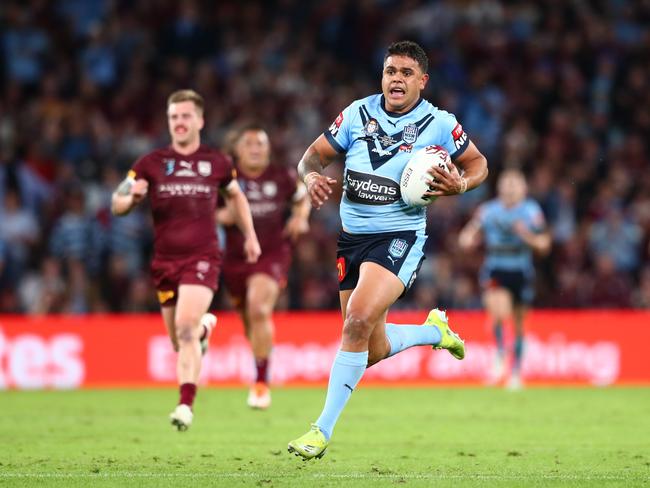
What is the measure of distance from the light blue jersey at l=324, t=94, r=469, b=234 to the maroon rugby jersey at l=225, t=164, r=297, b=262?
14.8 ft

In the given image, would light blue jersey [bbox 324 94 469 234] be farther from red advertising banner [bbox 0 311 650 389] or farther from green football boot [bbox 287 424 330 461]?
red advertising banner [bbox 0 311 650 389]

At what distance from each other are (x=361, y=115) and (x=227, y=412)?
498 cm

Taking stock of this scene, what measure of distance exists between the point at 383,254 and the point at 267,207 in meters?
4.87

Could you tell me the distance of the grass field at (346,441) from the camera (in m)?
7.25

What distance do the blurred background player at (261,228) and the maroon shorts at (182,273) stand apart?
227 cm

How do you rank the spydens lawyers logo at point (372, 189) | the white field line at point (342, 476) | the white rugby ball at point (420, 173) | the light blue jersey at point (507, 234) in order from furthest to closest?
the light blue jersey at point (507, 234)
the spydens lawyers logo at point (372, 189)
the white rugby ball at point (420, 173)
the white field line at point (342, 476)

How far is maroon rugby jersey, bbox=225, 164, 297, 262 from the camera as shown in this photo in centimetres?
1261

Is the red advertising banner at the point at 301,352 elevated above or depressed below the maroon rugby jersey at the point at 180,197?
below

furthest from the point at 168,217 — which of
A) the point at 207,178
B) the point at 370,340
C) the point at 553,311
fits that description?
the point at 553,311

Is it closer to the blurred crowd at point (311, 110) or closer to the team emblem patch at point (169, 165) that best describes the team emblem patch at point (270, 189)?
the team emblem patch at point (169, 165)

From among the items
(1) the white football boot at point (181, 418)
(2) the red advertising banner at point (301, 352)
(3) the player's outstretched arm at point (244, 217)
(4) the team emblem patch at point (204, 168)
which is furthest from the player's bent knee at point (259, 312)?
(2) the red advertising banner at point (301, 352)

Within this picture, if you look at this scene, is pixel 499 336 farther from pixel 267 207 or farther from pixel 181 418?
pixel 181 418

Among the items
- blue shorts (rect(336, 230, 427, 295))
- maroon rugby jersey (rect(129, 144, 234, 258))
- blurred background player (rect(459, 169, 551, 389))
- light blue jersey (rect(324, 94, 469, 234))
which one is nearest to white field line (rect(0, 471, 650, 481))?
blue shorts (rect(336, 230, 427, 295))

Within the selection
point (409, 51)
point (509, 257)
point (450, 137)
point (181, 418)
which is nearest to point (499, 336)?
point (509, 257)
